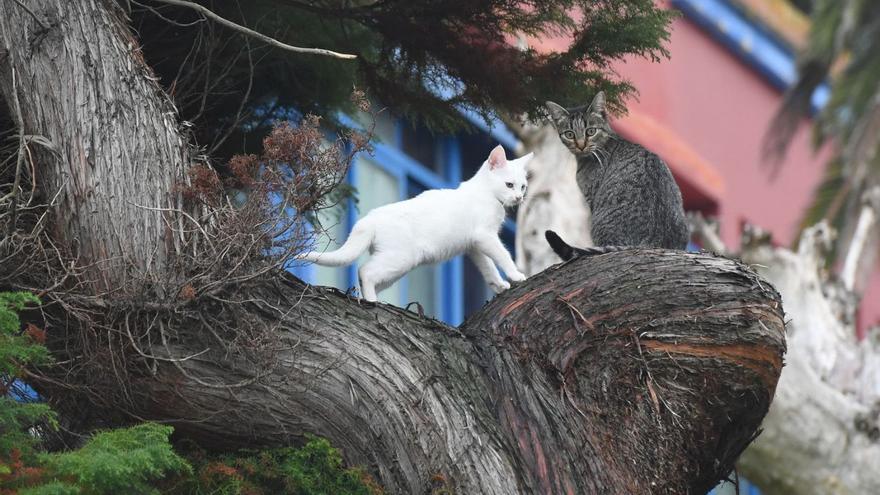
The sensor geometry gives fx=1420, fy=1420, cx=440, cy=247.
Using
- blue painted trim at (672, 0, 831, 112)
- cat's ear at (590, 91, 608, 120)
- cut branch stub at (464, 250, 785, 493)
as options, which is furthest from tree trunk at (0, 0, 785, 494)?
blue painted trim at (672, 0, 831, 112)

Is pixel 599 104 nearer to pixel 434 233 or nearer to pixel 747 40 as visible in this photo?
pixel 434 233

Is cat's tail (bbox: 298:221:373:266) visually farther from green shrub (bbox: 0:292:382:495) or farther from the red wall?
the red wall

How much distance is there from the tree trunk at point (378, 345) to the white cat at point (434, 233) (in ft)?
0.67

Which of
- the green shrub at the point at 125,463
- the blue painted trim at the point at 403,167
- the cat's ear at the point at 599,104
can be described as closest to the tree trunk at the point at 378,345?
the green shrub at the point at 125,463

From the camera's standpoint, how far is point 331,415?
649 centimetres

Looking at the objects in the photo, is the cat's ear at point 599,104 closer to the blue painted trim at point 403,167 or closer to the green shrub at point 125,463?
the green shrub at point 125,463

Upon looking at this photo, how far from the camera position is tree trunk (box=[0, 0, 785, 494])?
6402 millimetres

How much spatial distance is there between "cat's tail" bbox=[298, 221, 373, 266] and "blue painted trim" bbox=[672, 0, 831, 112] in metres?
12.7

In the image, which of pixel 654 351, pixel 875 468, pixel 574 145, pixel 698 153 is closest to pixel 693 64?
pixel 698 153

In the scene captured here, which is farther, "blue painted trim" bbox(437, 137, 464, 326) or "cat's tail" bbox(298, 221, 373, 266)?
"blue painted trim" bbox(437, 137, 464, 326)

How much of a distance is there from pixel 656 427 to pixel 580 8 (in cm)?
254

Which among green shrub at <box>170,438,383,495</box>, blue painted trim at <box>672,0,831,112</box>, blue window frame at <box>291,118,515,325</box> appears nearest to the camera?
green shrub at <box>170,438,383,495</box>

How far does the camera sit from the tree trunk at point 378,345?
6.40 meters

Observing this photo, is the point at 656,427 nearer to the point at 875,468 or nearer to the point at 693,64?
the point at 875,468
